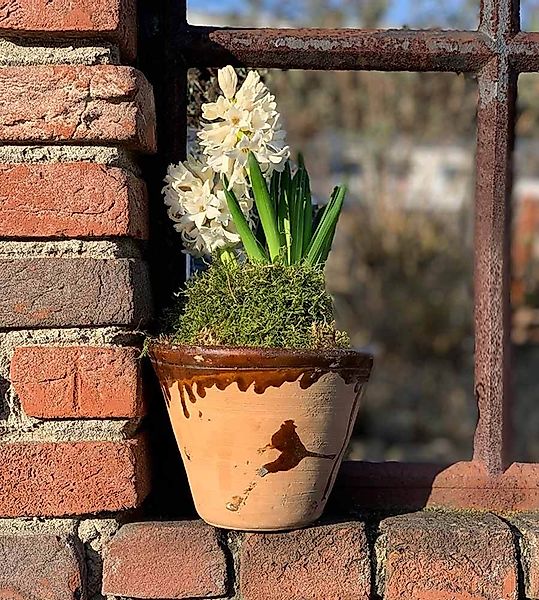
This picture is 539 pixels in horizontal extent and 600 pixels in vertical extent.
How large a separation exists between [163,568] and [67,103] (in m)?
0.54

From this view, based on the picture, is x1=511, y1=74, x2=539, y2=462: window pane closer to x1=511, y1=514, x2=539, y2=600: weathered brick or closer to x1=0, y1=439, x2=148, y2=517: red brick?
x1=511, y1=514, x2=539, y2=600: weathered brick

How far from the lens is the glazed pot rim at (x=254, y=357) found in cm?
100

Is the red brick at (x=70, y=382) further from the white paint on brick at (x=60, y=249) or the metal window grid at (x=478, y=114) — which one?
the metal window grid at (x=478, y=114)

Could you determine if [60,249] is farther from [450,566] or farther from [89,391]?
[450,566]

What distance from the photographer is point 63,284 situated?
104 cm

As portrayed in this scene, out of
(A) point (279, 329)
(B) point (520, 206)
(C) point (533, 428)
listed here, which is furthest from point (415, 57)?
(B) point (520, 206)

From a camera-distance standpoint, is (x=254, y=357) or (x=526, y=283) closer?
(x=254, y=357)

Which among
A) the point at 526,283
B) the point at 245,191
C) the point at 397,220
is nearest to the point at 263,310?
the point at 245,191

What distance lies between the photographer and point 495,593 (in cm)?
106

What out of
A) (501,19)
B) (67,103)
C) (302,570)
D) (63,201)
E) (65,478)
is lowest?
(302,570)

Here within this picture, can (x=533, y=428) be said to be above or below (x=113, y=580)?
below

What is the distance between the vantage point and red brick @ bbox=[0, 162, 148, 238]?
1.03 metres

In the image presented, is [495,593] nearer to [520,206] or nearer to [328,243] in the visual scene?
[328,243]

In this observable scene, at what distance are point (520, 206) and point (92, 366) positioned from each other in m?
5.80
